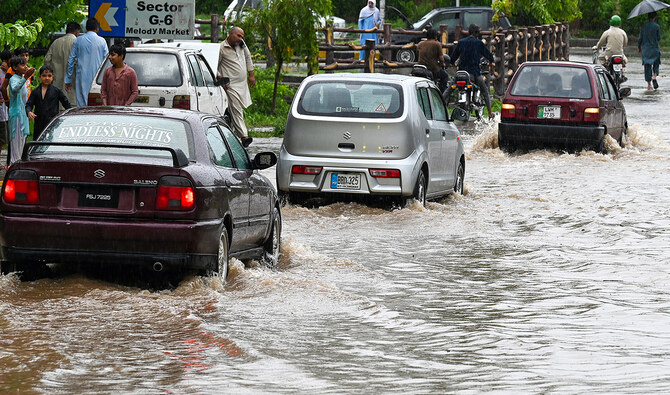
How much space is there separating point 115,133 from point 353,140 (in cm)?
492

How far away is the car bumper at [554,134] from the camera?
20500mm

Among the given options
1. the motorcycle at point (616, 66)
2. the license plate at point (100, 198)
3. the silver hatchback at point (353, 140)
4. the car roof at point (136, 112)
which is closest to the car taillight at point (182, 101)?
the silver hatchback at point (353, 140)

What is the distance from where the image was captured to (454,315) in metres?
8.98

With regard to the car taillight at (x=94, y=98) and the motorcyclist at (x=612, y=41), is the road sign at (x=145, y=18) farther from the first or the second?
the motorcyclist at (x=612, y=41)

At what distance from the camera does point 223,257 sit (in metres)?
9.45

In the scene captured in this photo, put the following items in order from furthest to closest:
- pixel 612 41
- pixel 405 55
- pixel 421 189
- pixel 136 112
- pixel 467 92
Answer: pixel 405 55 → pixel 612 41 → pixel 467 92 → pixel 421 189 → pixel 136 112

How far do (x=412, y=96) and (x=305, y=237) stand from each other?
2.41 meters

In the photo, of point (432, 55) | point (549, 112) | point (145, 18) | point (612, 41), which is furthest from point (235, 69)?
point (612, 41)

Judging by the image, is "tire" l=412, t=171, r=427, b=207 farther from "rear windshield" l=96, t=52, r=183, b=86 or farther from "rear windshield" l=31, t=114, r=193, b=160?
"rear windshield" l=96, t=52, r=183, b=86

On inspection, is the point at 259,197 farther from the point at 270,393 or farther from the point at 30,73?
the point at 30,73

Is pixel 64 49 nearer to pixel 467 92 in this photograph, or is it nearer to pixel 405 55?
pixel 467 92

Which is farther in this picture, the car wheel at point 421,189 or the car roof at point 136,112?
the car wheel at point 421,189

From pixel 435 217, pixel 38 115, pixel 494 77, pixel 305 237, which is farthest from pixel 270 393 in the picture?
pixel 494 77

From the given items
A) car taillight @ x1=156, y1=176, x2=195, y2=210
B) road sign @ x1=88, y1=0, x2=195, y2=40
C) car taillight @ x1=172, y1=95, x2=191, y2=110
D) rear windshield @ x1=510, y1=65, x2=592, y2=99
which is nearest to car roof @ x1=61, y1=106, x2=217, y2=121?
car taillight @ x1=156, y1=176, x2=195, y2=210
